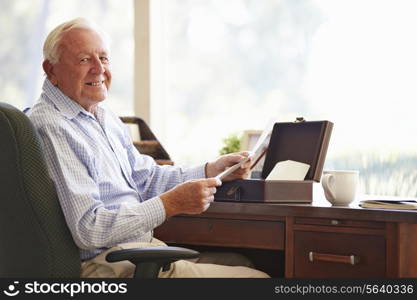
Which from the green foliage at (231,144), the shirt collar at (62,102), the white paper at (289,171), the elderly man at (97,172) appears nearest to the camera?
the elderly man at (97,172)

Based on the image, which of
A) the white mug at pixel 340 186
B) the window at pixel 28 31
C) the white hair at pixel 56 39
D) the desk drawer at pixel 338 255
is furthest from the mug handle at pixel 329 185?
the window at pixel 28 31

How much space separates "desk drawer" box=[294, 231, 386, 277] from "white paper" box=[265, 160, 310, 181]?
21 cm

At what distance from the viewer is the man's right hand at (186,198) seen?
1725 mm

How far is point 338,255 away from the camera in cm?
179

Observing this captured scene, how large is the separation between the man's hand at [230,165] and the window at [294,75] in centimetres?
27

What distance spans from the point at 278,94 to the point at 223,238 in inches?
45.4

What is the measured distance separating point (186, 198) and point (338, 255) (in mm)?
472

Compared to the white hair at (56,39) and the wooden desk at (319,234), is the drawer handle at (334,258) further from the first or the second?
the white hair at (56,39)

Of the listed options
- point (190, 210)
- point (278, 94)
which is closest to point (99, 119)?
point (190, 210)

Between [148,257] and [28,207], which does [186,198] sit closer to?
[148,257]

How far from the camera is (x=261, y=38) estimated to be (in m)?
3.03

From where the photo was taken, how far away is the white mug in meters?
1.91

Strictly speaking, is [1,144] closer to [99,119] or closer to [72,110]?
[72,110]

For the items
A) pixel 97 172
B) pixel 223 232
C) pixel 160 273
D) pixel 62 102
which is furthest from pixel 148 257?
pixel 62 102
